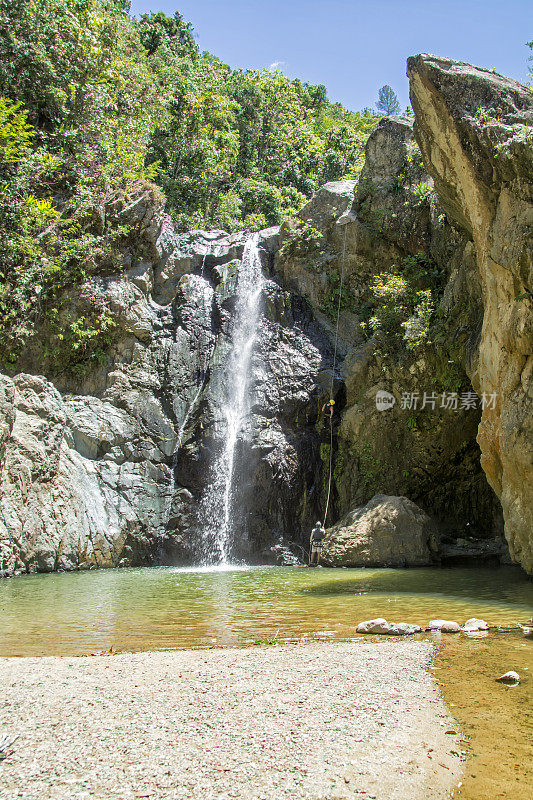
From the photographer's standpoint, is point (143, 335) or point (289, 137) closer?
point (143, 335)

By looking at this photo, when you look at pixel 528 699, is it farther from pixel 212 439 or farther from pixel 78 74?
pixel 78 74

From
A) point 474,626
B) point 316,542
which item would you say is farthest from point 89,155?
point 474,626

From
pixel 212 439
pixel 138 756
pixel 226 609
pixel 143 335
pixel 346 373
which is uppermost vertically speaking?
pixel 143 335

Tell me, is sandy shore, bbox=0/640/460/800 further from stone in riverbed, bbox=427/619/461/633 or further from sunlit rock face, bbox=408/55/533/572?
sunlit rock face, bbox=408/55/533/572

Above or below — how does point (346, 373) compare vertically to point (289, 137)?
below

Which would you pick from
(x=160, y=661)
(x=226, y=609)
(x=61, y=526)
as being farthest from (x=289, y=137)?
(x=160, y=661)

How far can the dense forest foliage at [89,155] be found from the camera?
16266 mm

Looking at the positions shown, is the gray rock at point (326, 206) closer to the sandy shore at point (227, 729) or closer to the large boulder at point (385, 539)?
the large boulder at point (385, 539)

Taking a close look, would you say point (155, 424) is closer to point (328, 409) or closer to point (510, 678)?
point (328, 409)

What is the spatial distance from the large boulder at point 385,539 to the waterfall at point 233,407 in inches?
122

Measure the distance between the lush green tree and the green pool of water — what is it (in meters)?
65.5

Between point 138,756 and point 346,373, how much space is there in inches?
565

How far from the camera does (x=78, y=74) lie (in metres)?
19.6

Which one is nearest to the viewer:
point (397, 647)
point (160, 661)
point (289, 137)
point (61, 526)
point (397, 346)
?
point (160, 661)
